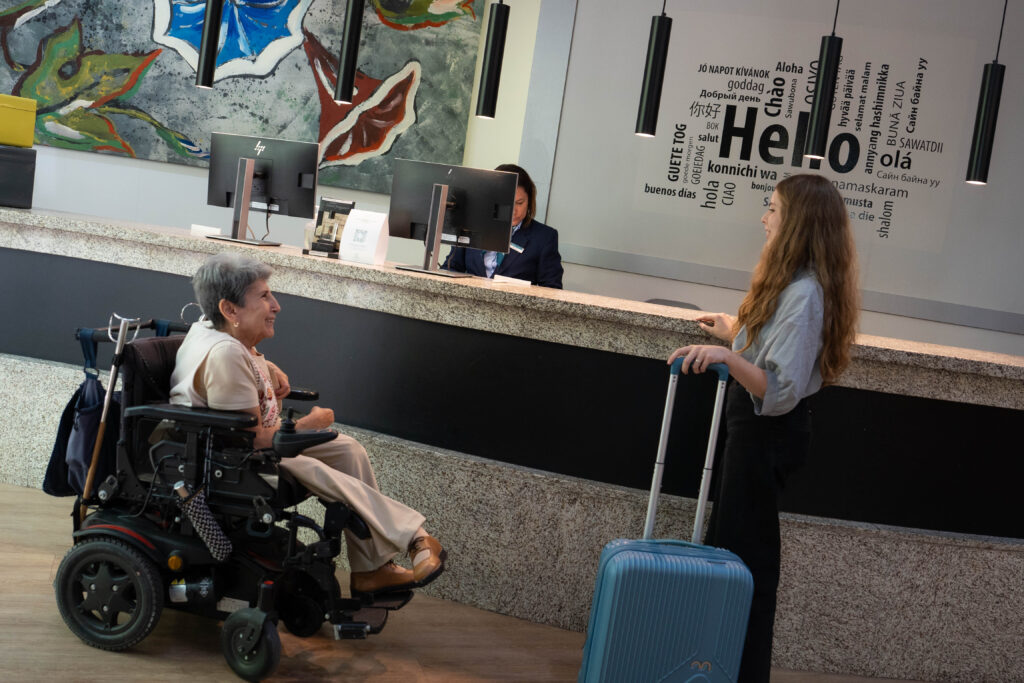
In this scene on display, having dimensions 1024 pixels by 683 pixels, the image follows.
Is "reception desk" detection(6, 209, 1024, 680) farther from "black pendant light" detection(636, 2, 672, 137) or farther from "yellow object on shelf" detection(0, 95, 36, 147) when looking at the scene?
"yellow object on shelf" detection(0, 95, 36, 147)

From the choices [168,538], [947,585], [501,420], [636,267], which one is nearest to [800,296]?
[501,420]

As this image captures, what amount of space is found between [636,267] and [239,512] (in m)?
3.37

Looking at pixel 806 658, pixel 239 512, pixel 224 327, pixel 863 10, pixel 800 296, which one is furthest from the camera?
pixel 863 10

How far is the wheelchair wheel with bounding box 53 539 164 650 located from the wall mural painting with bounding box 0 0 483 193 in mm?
3442

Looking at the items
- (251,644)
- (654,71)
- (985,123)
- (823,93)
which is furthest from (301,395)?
(985,123)

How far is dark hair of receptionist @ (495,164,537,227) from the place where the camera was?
491 centimetres

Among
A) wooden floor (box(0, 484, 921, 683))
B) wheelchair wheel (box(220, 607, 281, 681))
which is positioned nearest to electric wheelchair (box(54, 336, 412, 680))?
wheelchair wheel (box(220, 607, 281, 681))

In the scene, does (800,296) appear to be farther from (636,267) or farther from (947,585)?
(636,267)

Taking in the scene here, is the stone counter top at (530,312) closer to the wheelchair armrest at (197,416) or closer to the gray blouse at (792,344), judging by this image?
the gray blouse at (792,344)

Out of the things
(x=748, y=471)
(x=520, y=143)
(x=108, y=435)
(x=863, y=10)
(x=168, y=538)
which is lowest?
(x=168, y=538)

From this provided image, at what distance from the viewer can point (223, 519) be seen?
2768 millimetres

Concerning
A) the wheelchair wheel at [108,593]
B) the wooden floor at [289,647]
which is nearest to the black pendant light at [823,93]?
the wooden floor at [289,647]

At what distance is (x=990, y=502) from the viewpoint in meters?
3.40

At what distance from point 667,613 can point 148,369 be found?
63.0 inches
